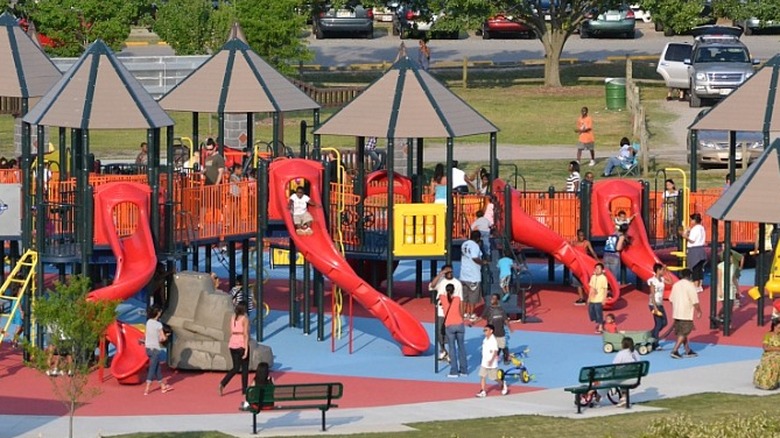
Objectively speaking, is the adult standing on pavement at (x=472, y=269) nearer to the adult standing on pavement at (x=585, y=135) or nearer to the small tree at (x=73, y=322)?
the small tree at (x=73, y=322)

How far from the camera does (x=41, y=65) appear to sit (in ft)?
128

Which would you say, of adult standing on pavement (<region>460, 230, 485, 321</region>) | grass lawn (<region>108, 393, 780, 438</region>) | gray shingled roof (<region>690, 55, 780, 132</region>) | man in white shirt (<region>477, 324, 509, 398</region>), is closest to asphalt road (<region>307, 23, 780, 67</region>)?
gray shingled roof (<region>690, 55, 780, 132</region>)

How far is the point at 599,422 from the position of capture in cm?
2808

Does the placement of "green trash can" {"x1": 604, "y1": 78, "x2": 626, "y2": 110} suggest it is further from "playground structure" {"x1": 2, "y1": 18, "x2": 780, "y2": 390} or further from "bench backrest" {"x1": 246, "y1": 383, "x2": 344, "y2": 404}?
"bench backrest" {"x1": 246, "y1": 383, "x2": 344, "y2": 404}

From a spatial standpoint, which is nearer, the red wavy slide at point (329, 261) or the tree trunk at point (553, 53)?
the red wavy slide at point (329, 261)

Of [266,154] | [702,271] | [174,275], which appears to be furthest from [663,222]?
[174,275]

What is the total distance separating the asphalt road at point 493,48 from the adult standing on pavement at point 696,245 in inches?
1368

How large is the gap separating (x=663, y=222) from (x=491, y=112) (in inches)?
894

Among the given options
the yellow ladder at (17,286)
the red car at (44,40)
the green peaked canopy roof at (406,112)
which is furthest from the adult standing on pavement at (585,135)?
the red car at (44,40)

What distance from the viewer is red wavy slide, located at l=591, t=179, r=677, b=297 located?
37812 millimetres

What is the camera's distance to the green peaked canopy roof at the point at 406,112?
1382 inches

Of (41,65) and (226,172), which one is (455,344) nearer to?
(226,172)

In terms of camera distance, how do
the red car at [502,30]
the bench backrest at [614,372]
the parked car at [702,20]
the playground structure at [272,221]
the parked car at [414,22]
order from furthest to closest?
the red car at [502,30] → the parked car at [414,22] → the parked car at [702,20] → the playground structure at [272,221] → the bench backrest at [614,372]

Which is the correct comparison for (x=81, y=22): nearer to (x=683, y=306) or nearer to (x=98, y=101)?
(x=98, y=101)
